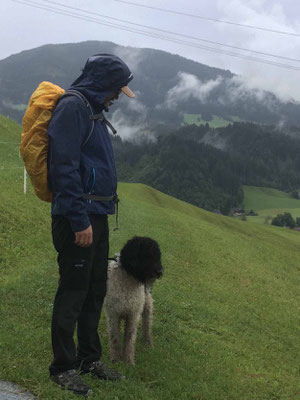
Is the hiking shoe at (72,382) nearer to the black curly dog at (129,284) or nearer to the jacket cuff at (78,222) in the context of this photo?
the black curly dog at (129,284)

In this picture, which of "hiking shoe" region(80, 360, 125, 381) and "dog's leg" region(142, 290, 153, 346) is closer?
"hiking shoe" region(80, 360, 125, 381)

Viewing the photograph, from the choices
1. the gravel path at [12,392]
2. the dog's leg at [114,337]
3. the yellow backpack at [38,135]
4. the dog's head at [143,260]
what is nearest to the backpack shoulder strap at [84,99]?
the yellow backpack at [38,135]

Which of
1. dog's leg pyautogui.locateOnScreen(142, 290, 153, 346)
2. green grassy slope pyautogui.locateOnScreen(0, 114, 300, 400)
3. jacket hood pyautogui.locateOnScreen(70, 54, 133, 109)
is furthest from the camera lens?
dog's leg pyautogui.locateOnScreen(142, 290, 153, 346)

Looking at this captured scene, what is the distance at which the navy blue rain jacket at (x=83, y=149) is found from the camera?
12.8 ft

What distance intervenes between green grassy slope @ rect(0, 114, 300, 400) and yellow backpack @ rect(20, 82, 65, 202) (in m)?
2.25

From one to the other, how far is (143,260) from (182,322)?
13.0ft

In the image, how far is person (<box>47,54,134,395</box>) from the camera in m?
3.92

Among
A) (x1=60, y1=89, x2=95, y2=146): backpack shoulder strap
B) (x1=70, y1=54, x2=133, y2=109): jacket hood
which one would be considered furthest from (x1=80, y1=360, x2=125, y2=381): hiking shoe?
(x1=70, y1=54, x2=133, y2=109): jacket hood

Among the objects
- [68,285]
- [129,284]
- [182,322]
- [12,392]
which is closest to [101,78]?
[68,285]

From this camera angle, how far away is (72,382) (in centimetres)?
415

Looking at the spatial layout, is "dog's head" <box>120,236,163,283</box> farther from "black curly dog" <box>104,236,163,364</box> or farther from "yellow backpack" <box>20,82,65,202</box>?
"yellow backpack" <box>20,82,65,202</box>

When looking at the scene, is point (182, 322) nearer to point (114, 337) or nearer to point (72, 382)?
point (114, 337)

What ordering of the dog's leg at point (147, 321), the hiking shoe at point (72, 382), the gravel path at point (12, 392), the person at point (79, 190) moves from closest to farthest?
1. the gravel path at point (12, 392)
2. the person at point (79, 190)
3. the hiking shoe at point (72, 382)
4. the dog's leg at point (147, 321)

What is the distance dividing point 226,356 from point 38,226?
10049 mm
